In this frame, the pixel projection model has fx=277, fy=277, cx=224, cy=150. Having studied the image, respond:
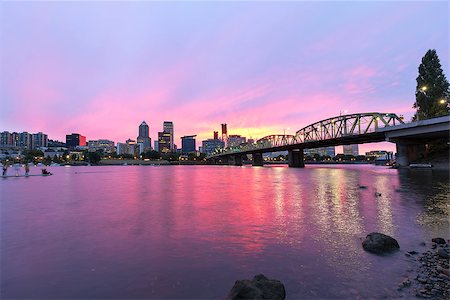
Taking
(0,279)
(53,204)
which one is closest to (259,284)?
(0,279)

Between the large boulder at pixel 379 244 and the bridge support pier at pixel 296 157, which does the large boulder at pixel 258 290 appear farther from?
the bridge support pier at pixel 296 157

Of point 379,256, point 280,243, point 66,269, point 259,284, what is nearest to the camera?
point 259,284

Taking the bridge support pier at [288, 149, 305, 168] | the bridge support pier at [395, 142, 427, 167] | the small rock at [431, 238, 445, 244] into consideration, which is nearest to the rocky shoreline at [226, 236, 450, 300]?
the small rock at [431, 238, 445, 244]

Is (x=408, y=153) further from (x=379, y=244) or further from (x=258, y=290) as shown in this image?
(x=258, y=290)

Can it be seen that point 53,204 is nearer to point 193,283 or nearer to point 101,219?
point 101,219

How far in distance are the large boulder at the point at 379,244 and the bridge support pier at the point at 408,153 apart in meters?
83.6

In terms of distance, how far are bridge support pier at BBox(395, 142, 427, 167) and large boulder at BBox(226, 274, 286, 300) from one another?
295 feet

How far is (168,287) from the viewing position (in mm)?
8078

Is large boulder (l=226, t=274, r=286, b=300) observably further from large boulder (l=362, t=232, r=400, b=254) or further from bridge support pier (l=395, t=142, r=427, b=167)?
bridge support pier (l=395, t=142, r=427, b=167)

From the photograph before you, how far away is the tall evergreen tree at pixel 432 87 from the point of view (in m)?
87.0

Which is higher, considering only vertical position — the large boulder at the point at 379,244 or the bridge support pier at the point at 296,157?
the bridge support pier at the point at 296,157

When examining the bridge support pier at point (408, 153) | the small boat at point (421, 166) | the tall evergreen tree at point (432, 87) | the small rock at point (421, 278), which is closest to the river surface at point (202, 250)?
the small rock at point (421, 278)

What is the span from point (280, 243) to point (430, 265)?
5367 mm

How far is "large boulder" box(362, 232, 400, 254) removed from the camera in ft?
35.7
